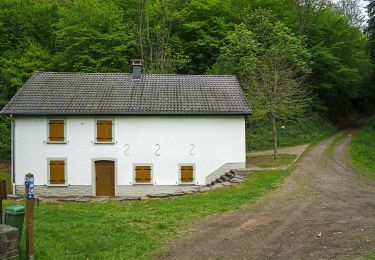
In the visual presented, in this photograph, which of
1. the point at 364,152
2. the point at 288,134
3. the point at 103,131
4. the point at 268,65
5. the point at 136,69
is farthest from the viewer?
the point at 288,134

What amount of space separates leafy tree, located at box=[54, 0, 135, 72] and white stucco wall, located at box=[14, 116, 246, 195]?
1338 centimetres

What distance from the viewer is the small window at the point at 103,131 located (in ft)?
69.8

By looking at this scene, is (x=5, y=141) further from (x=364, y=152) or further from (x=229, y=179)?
(x=364, y=152)

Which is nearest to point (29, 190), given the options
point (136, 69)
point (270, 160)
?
point (136, 69)

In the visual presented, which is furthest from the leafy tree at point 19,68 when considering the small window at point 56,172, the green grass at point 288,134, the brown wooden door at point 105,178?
the green grass at point 288,134

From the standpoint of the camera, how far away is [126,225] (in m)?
10.8

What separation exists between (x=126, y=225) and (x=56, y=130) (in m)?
11.9

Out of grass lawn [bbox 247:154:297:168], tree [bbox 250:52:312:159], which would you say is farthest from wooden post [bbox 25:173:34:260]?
tree [bbox 250:52:312:159]

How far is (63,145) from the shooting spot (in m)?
21.3

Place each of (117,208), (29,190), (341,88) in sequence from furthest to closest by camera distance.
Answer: (341,88) → (117,208) → (29,190)

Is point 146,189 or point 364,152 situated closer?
point 146,189

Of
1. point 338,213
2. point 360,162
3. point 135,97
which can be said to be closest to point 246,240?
point 338,213

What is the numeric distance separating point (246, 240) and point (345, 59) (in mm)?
32960

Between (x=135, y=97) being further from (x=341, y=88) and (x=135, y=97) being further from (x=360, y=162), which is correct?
(x=341, y=88)
